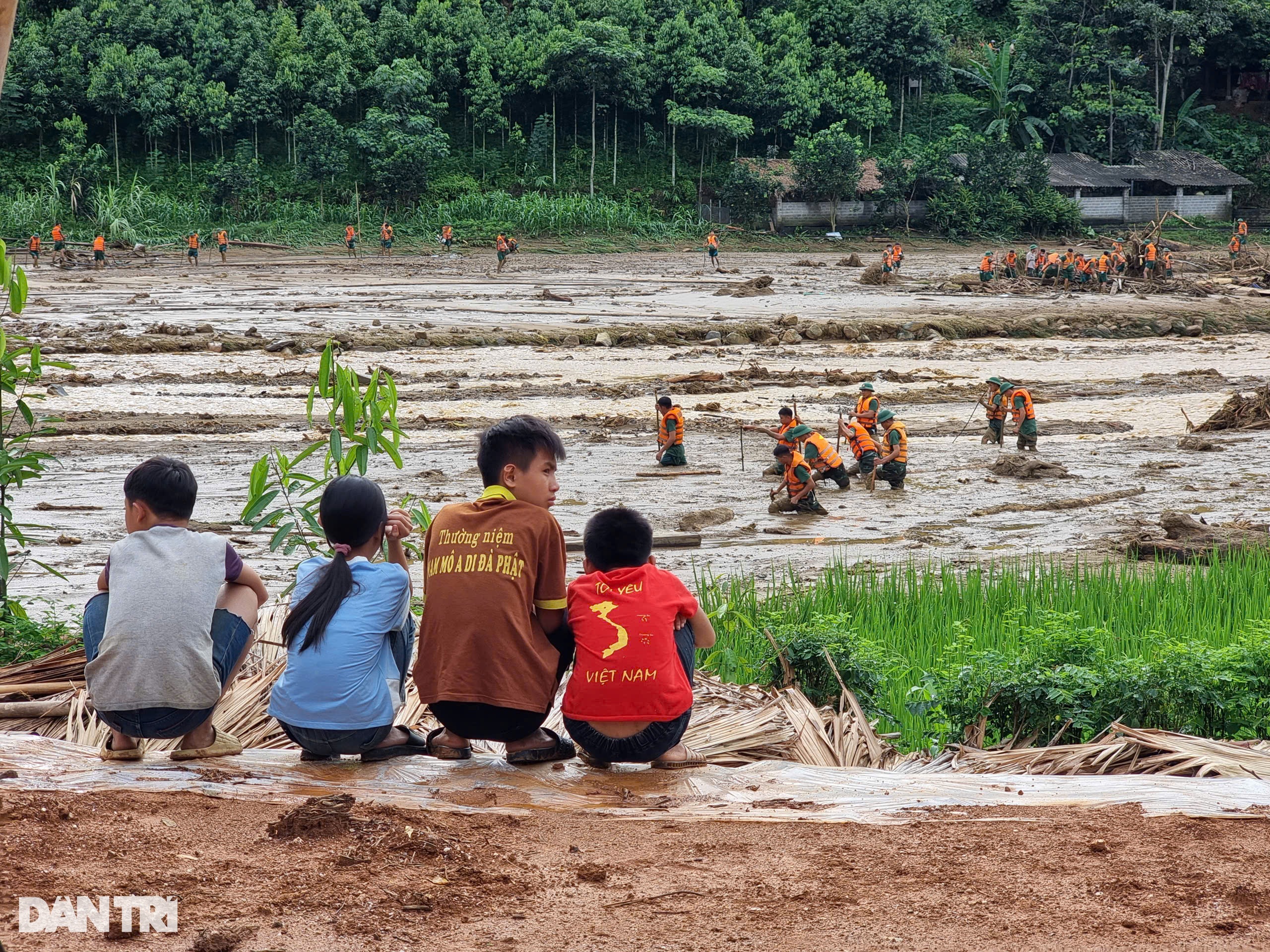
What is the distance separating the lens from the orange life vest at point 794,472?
974cm

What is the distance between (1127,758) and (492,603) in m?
2.05

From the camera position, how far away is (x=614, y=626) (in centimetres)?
347

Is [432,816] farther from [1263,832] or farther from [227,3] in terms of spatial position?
[227,3]

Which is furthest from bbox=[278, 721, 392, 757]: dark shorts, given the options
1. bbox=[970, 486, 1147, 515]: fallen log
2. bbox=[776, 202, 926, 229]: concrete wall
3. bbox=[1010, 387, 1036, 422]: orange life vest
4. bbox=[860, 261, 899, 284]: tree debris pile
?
bbox=[776, 202, 926, 229]: concrete wall

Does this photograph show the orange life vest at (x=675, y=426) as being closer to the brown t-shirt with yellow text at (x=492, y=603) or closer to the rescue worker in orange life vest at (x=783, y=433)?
the rescue worker in orange life vest at (x=783, y=433)

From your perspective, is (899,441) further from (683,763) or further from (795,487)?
(683,763)

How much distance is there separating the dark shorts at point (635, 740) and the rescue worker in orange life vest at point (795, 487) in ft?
20.3

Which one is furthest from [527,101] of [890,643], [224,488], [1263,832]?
[1263,832]

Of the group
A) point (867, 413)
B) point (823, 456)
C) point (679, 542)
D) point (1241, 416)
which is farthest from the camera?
point (1241, 416)

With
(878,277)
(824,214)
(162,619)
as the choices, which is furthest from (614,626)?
(824,214)

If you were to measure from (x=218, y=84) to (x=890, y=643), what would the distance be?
35950 mm

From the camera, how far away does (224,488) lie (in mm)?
10391

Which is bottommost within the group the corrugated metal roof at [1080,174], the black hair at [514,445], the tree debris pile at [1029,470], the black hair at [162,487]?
the tree debris pile at [1029,470]

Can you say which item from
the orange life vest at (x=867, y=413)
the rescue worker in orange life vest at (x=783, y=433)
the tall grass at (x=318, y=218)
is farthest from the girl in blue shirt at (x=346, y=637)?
the tall grass at (x=318, y=218)
